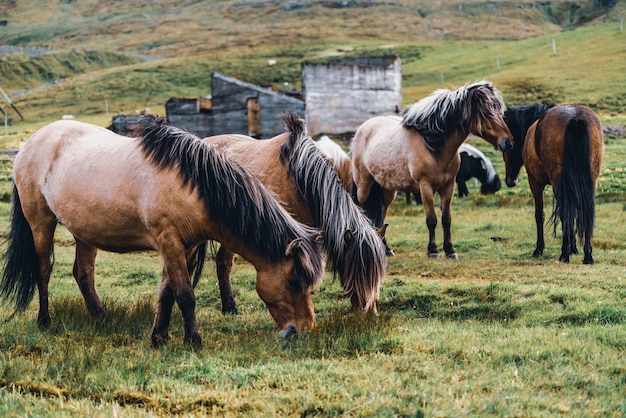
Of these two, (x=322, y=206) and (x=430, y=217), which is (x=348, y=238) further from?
(x=430, y=217)

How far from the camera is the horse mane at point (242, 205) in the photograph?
5520 mm

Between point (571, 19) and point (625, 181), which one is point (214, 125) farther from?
point (571, 19)

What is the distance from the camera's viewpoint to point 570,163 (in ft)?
31.4

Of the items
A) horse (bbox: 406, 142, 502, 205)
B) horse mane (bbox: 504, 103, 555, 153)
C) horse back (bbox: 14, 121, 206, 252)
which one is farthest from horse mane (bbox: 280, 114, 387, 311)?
horse (bbox: 406, 142, 502, 205)

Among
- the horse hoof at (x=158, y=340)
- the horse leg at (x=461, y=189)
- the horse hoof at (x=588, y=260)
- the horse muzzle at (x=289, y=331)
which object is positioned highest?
the horse muzzle at (x=289, y=331)

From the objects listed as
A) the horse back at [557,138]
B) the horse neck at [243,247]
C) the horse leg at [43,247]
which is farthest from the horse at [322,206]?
the horse back at [557,138]

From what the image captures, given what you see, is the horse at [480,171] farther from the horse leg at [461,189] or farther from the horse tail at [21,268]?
the horse tail at [21,268]

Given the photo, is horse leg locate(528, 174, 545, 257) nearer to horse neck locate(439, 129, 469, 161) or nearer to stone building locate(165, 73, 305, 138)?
horse neck locate(439, 129, 469, 161)

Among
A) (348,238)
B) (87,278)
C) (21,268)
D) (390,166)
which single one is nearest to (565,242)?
(390,166)

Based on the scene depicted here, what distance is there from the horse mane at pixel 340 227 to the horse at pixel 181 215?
326mm

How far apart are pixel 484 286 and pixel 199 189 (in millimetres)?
4037

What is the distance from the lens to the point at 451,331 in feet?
19.7

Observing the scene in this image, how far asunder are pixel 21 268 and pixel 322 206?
3344 mm

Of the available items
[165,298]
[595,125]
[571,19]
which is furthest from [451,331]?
[571,19]
